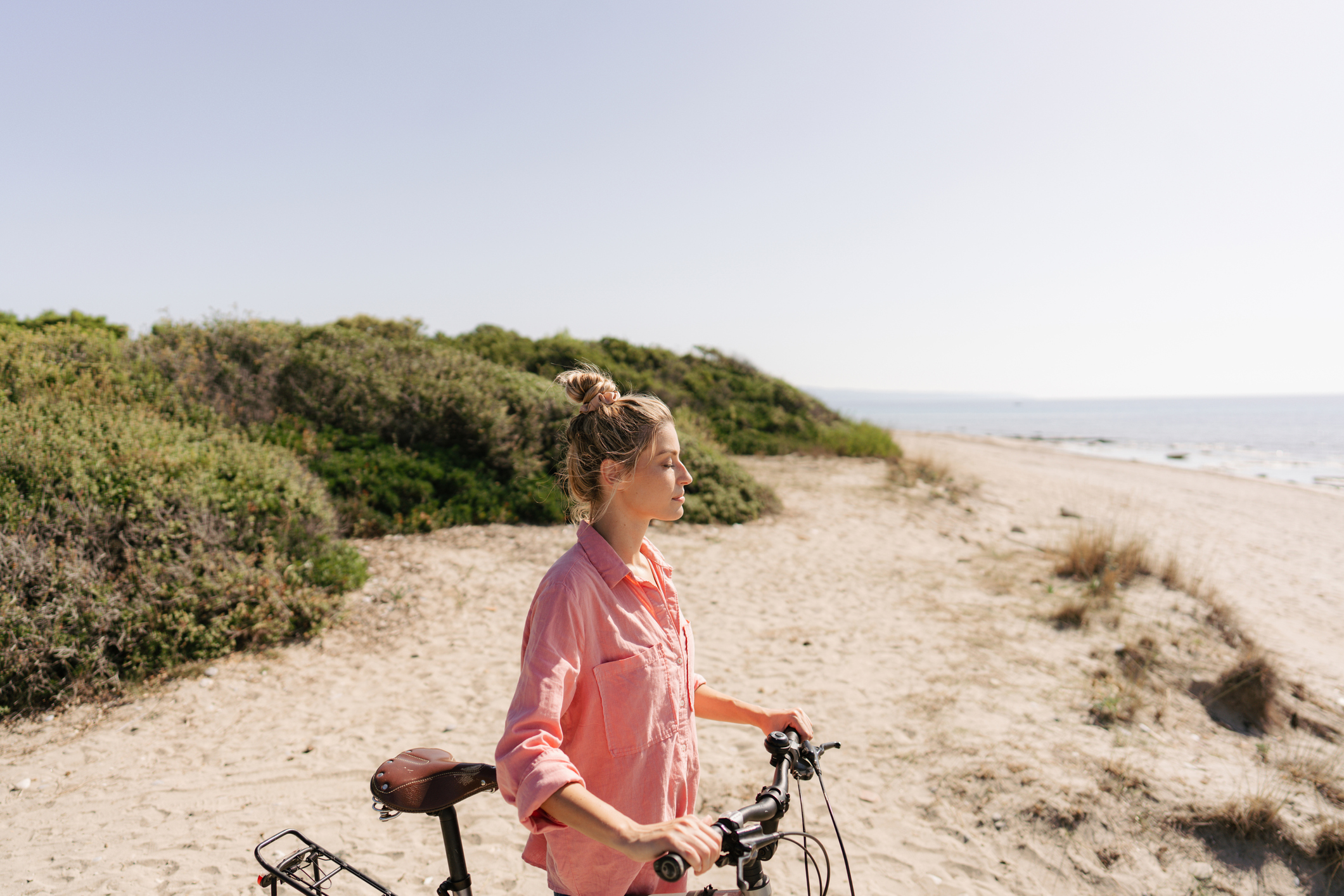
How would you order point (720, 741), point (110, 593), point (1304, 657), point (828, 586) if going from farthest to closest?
1. point (828, 586)
2. point (1304, 657)
3. point (110, 593)
4. point (720, 741)

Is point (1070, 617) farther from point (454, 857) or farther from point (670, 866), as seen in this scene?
point (670, 866)

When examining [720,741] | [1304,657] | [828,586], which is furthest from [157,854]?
[1304,657]

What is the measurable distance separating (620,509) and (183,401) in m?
9.44

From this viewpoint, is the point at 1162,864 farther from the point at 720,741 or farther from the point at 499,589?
the point at 499,589

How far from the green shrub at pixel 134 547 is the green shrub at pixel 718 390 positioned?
7.59 meters

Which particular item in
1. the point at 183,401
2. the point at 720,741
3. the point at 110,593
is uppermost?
the point at 183,401

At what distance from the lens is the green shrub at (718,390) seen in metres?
16.5

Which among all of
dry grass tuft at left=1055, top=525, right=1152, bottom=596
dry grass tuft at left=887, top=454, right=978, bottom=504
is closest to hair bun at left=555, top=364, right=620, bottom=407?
dry grass tuft at left=1055, top=525, right=1152, bottom=596

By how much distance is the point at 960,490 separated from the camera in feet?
46.7

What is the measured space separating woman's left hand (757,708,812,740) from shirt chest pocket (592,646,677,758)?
0.30m

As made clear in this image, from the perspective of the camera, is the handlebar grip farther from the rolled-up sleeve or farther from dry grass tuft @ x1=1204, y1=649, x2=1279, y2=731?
dry grass tuft @ x1=1204, y1=649, x2=1279, y2=731

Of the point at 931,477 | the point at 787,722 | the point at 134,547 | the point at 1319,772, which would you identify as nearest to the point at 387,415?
the point at 134,547

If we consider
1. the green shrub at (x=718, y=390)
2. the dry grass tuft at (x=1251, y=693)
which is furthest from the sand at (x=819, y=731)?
the green shrub at (x=718, y=390)

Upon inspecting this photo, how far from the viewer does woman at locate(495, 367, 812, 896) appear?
1.36 metres
